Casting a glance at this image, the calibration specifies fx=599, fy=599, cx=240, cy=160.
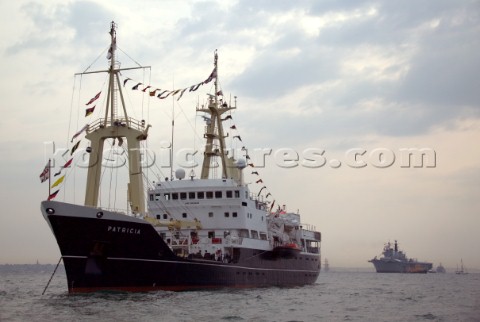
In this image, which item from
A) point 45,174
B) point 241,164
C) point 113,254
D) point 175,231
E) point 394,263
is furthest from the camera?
point 394,263

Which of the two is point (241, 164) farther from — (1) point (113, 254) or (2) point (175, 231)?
(1) point (113, 254)

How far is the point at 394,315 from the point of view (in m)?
29.4

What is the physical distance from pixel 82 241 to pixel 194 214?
13071 mm

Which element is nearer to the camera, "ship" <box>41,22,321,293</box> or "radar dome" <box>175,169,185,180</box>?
"ship" <box>41,22,321,293</box>

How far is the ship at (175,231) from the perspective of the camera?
31.9 metres

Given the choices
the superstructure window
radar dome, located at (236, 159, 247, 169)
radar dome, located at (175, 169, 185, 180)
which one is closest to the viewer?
the superstructure window

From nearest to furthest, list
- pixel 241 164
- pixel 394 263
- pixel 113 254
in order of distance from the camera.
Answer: pixel 113 254 < pixel 241 164 < pixel 394 263

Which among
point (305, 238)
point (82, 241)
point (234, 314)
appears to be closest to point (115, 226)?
point (82, 241)

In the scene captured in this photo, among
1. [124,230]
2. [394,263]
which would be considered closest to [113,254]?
[124,230]

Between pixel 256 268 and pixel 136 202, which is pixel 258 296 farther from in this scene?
pixel 136 202

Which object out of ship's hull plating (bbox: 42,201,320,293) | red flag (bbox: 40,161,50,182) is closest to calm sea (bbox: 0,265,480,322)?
ship's hull plating (bbox: 42,201,320,293)

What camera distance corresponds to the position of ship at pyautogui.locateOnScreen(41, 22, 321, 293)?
105ft

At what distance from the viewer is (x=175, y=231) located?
133ft

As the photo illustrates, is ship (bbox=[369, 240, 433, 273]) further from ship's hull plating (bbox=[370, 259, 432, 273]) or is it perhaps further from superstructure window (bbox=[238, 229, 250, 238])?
superstructure window (bbox=[238, 229, 250, 238])
